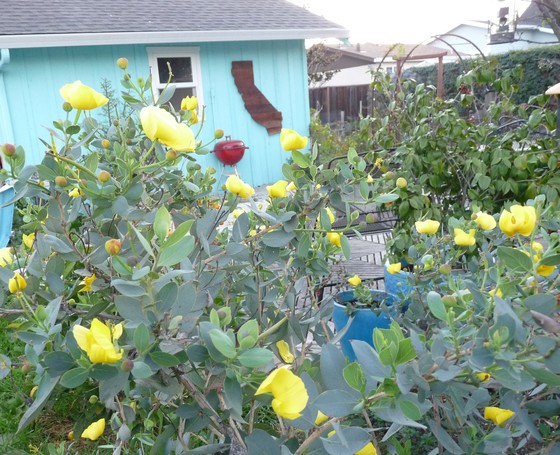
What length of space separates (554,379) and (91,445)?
6.68 ft

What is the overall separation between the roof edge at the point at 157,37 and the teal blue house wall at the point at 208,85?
25 cm

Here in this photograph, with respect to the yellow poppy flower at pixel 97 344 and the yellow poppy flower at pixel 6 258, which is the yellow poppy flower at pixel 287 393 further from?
the yellow poppy flower at pixel 6 258

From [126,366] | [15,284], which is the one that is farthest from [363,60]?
[126,366]

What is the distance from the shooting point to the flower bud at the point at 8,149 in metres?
1.14

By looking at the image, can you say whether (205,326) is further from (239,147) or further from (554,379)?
(239,147)

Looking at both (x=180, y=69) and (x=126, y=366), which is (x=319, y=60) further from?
(x=126, y=366)

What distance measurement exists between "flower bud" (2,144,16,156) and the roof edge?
6680 mm

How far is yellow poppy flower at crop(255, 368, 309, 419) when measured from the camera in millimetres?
843

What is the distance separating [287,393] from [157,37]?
7.90m

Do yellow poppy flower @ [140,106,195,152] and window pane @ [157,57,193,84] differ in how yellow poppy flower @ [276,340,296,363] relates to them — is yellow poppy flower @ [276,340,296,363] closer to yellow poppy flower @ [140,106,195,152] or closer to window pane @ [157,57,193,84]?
yellow poppy flower @ [140,106,195,152]

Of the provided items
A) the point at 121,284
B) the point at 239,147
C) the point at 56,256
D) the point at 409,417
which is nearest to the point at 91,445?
the point at 56,256

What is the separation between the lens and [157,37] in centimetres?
802

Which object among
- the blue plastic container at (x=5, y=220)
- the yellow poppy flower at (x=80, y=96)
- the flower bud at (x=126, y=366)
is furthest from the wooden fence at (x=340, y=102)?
the flower bud at (x=126, y=366)

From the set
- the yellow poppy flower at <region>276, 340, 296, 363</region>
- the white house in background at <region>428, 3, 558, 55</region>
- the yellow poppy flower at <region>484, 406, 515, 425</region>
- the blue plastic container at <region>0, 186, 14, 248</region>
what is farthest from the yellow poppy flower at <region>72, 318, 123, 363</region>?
the white house in background at <region>428, 3, 558, 55</region>
